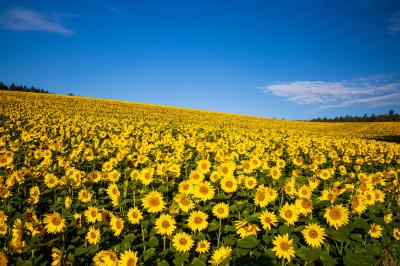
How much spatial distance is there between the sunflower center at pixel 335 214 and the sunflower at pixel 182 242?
7.17ft

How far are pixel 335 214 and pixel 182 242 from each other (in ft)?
7.76

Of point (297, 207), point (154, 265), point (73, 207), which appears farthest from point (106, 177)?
point (297, 207)

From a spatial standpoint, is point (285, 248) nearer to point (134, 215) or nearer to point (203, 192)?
point (203, 192)

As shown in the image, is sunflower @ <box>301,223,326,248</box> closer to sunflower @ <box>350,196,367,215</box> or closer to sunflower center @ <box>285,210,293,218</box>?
sunflower center @ <box>285,210,293,218</box>

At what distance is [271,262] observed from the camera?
3668 millimetres

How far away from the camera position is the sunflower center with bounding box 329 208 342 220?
4.15 m

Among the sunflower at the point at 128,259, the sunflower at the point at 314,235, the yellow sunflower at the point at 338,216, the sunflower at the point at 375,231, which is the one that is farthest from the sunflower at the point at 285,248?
the sunflower at the point at 128,259

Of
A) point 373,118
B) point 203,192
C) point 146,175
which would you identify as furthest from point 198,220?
point 373,118

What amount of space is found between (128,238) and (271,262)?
2.24 metres

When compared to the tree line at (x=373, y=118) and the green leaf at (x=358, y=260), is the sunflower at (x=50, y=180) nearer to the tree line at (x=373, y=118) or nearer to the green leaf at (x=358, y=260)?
the green leaf at (x=358, y=260)

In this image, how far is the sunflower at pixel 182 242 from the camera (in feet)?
13.9

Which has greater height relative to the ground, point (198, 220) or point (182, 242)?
point (198, 220)

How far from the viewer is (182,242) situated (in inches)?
169

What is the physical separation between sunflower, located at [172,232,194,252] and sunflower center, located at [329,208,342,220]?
2.19m
